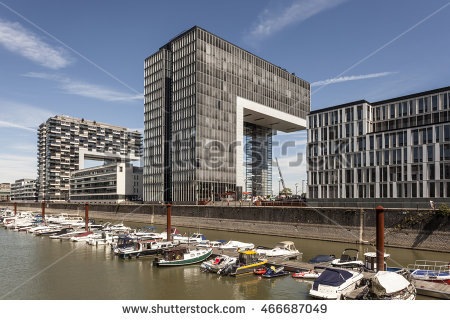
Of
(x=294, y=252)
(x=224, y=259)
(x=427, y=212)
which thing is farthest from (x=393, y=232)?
(x=224, y=259)

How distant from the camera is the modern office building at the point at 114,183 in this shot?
14150 centimetres

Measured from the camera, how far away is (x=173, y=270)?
113 feet

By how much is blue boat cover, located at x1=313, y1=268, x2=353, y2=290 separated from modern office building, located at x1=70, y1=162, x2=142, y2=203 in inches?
4970

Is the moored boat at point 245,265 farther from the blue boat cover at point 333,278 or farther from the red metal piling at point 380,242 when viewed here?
the red metal piling at point 380,242

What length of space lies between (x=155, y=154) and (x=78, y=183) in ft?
235

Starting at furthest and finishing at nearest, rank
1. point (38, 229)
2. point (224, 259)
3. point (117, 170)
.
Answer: point (117, 170) < point (38, 229) < point (224, 259)

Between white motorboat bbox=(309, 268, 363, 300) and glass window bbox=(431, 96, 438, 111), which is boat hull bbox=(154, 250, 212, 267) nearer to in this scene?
white motorboat bbox=(309, 268, 363, 300)

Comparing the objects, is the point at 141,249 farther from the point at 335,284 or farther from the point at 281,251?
the point at 335,284

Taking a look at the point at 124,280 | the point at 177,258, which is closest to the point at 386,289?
the point at 177,258

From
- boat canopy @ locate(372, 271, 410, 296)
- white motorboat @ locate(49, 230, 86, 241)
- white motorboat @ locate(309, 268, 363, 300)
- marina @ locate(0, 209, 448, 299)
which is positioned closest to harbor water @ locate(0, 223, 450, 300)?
marina @ locate(0, 209, 448, 299)

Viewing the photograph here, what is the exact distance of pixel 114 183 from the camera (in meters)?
143

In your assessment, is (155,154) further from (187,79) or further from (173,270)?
(173,270)
